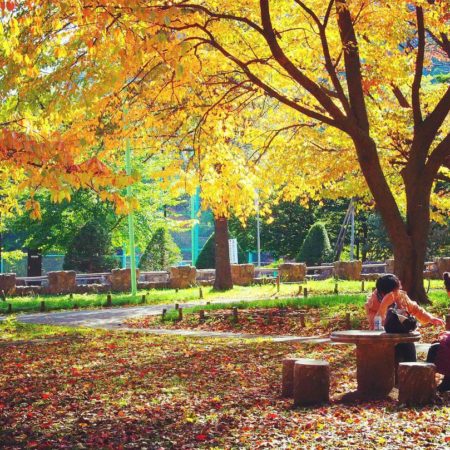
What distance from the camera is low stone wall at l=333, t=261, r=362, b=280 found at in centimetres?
3756

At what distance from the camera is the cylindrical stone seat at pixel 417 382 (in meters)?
8.80

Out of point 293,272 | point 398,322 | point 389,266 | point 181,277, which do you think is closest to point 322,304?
point 398,322

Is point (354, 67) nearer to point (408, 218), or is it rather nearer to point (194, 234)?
point (408, 218)

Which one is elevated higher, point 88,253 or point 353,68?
point 353,68

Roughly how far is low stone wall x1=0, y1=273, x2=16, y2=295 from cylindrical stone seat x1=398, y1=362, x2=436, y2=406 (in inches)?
1035

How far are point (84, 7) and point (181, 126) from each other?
740cm

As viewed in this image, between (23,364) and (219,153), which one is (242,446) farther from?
(219,153)

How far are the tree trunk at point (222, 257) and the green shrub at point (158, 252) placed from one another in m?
8.38

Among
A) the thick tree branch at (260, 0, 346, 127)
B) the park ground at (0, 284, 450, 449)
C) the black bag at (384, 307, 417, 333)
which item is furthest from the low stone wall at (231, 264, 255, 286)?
the black bag at (384, 307, 417, 333)

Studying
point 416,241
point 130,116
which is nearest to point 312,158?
point 416,241

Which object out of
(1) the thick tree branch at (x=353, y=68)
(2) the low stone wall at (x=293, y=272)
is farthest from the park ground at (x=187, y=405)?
(2) the low stone wall at (x=293, y=272)

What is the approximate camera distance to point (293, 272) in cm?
3712

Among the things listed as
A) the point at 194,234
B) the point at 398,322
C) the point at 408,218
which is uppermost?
the point at 194,234

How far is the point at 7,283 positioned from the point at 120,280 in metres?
4.60
